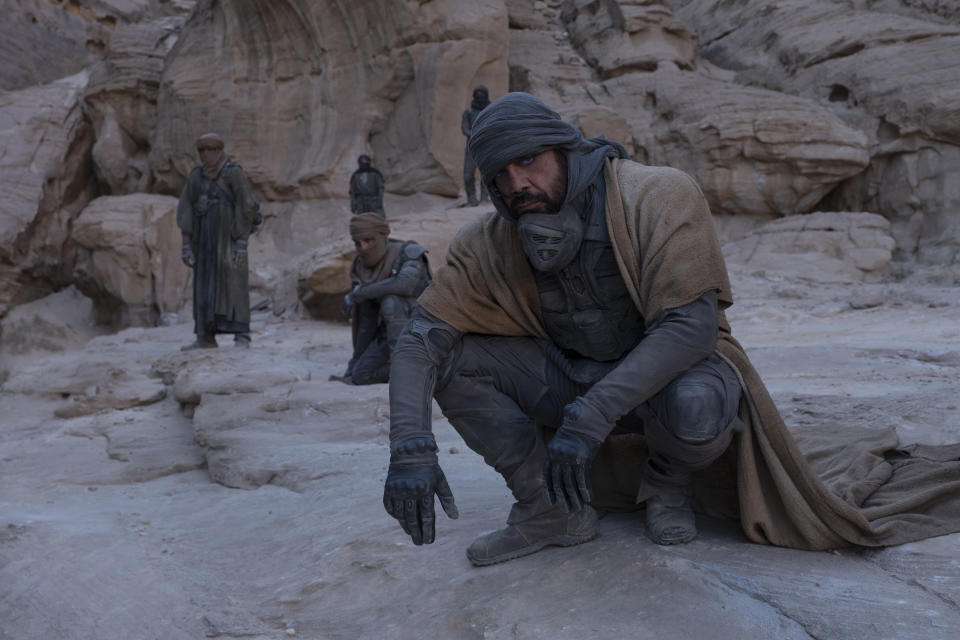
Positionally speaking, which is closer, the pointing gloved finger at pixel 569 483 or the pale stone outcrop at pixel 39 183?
the pointing gloved finger at pixel 569 483

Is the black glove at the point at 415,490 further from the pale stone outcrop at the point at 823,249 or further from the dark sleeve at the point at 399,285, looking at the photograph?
the pale stone outcrop at the point at 823,249

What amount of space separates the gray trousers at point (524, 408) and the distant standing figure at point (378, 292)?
3.66m

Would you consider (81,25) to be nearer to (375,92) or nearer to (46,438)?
(375,92)

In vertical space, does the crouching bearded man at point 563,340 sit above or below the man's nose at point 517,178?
below

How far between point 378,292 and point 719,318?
416cm

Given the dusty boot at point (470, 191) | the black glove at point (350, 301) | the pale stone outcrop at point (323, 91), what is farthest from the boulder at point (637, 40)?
the black glove at point (350, 301)

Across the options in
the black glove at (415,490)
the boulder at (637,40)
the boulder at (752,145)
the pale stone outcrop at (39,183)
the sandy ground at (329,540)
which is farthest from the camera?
the boulder at (637,40)

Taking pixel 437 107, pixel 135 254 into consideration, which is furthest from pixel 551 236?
pixel 135 254

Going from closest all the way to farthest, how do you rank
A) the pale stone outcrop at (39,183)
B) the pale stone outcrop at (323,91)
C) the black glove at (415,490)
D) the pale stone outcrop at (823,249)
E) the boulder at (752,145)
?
the black glove at (415,490), the pale stone outcrop at (823,249), the boulder at (752,145), the pale stone outcrop at (323,91), the pale stone outcrop at (39,183)

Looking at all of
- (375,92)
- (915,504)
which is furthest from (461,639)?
(375,92)

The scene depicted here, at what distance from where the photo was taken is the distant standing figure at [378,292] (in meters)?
6.05

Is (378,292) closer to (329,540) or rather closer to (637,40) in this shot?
(329,540)

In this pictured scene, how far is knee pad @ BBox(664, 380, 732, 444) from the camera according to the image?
1.92 m

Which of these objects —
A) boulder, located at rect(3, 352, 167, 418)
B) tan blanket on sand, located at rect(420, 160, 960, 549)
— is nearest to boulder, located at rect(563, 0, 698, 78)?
boulder, located at rect(3, 352, 167, 418)
